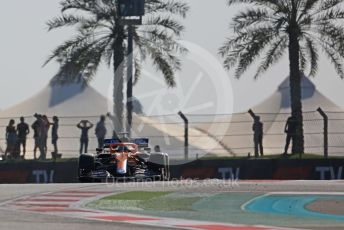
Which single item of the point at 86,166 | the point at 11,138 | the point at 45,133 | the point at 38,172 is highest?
the point at 45,133

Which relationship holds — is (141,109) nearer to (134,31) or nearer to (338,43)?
(134,31)

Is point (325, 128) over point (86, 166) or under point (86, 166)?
over

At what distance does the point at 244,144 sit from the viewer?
29219mm

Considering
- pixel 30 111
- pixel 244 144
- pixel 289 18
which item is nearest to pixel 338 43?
pixel 289 18

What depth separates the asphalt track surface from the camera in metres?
12.4

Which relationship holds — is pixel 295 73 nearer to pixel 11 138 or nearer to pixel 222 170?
pixel 222 170

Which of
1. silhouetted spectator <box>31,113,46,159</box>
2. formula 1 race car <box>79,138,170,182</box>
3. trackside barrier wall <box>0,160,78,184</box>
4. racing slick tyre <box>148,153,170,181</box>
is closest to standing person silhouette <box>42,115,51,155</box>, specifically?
silhouetted spectator <box>31,113,46,159</box>

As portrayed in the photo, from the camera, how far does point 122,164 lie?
2188 cm

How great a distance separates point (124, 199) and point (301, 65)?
1831 cm

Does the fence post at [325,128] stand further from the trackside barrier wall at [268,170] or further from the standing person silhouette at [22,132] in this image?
the standing person silhouette at [22,132]

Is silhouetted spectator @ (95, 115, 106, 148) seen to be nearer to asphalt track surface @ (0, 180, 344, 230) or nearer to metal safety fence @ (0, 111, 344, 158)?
metal safety fence @ (0, 111, 344, 158)

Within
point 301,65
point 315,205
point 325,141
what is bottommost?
point 315,205

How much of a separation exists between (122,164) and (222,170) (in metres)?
5.12

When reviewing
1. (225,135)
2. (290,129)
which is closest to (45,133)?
(225,135)
